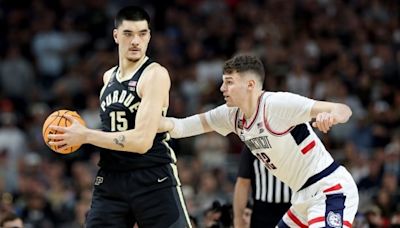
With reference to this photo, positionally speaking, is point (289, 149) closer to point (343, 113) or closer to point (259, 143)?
point (259, 143)

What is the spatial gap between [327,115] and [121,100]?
1.61 metres

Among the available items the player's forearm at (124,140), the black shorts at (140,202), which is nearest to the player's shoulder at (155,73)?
the player's forearm at (124,140)

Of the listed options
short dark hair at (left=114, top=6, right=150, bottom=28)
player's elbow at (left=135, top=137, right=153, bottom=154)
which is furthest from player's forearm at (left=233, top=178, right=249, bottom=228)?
short dark hair at (left=114, top=6, right=150, bottom=28)

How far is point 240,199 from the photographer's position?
9031mm

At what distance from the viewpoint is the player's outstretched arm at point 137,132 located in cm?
704

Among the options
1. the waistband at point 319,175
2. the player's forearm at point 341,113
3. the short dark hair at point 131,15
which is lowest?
the waistband at point 319,175

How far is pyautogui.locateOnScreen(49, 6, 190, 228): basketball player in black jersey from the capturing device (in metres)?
7.26

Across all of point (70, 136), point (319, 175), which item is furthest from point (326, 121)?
point (70, 136)

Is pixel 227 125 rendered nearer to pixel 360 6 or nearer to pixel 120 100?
pixel 120 100

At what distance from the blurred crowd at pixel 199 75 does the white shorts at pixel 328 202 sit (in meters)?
4.84

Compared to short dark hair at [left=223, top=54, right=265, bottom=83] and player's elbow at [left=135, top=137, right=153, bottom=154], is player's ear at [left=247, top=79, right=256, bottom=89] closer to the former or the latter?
short dark hair at [left=223, top=54, right=265, bottom=83]

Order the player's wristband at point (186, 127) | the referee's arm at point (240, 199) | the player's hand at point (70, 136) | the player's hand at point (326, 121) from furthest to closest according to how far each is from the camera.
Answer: the referee's arm at point (240, 199) → the player's wristband at point (186, 127) → the player's hand at point (70, 136) → the player's hand at point (326, 121)

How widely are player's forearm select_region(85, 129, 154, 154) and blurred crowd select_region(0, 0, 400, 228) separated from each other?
552cm

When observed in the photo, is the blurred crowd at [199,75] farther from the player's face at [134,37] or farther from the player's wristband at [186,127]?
the player's face at [134,37]
